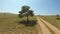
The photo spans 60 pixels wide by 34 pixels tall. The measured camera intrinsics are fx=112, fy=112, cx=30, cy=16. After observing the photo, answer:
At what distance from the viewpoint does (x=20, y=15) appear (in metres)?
61.9

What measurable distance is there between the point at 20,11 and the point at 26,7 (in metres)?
4.14

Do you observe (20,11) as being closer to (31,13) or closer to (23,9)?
(23,9)

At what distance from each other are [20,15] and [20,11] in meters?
2.41

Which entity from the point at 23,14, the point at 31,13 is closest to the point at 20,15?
the point at 23,14

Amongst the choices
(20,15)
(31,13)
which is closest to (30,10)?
(31,13)

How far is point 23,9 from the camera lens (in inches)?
2470

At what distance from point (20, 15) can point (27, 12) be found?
458cm

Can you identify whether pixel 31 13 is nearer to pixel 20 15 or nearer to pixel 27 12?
pixel 27 12

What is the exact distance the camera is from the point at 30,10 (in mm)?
63781

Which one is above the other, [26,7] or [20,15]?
[26,7]

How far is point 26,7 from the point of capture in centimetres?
6366

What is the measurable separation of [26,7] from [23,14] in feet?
14.2

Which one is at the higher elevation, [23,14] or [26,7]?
[26,7]

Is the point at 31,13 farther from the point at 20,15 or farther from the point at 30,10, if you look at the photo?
the point at 20,15
